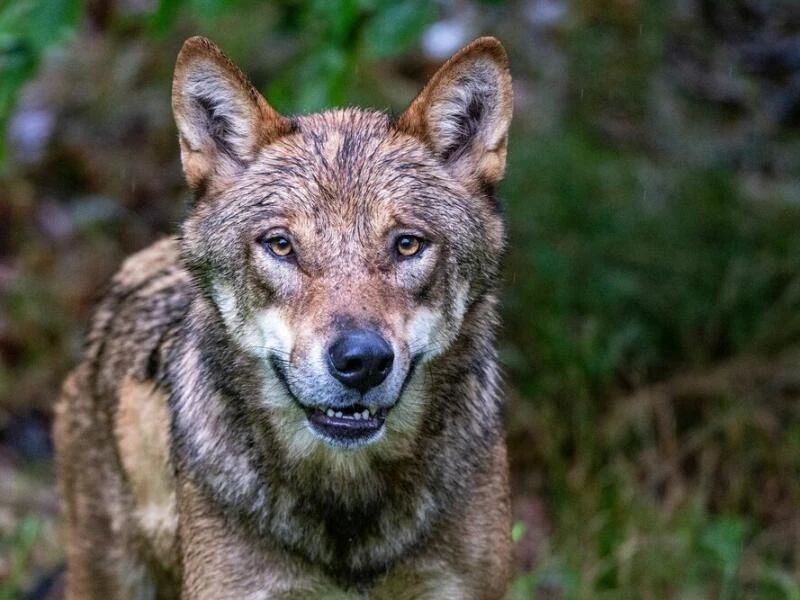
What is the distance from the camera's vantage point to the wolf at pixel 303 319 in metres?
3.86

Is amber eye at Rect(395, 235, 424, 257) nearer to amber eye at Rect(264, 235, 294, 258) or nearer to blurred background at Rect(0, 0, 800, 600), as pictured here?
amber eye at Rect(264, 235, 294, 258)


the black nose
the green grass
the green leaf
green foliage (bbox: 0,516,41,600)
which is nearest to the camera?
the black nose

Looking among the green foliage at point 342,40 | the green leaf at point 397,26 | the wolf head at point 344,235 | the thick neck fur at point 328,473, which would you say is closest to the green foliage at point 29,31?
the green foliage at point 342,40

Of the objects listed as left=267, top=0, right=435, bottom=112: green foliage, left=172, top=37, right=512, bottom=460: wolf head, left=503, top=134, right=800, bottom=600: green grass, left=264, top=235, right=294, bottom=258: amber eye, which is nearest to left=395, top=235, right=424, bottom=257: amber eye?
left=172, top=37, right=512, bottom=460: wolf head

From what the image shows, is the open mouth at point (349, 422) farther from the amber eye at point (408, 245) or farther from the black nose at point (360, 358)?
the amber eye at point (408, 245)

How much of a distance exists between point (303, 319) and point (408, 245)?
42 centimetres

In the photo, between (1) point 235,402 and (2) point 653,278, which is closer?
(1) point 235,402

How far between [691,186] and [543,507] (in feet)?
7.43

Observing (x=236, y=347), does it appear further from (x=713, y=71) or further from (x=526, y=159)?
(x=713, y=71)

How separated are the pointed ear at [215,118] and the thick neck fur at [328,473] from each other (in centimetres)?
48

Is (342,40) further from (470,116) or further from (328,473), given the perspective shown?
(328,473)

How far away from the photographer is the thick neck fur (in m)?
4.09

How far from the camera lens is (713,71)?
8797 millimetres

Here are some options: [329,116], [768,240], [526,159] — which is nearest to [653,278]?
[768,240]
